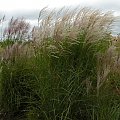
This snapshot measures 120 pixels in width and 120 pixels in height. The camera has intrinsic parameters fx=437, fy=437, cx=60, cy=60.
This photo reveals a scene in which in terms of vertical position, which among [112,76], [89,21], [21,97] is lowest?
[21,97]

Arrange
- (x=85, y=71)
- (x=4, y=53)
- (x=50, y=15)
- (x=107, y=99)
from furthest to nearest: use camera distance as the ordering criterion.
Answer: (x=4, y=53), (x=50, y=15), (x=85, y=71), (x=107, y=99)

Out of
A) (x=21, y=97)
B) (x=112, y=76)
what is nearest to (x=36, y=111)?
(x=21, y=97)

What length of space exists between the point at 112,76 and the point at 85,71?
0.39 metres

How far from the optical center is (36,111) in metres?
6.16

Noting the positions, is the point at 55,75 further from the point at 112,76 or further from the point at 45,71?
the point at 112,76

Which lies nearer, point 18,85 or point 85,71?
point 85,71

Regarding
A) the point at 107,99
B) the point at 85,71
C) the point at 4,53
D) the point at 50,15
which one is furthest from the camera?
the point at 4,53

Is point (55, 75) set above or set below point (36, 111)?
above

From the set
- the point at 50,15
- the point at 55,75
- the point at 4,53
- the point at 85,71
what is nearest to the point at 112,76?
the point at 85,71

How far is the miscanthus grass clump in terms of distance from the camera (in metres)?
5.77

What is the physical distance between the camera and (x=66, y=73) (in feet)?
19.7

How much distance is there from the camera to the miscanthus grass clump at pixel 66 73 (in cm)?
577

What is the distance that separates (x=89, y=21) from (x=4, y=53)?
63.9 inches

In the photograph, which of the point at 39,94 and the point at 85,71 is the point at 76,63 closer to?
the point at 85,71
